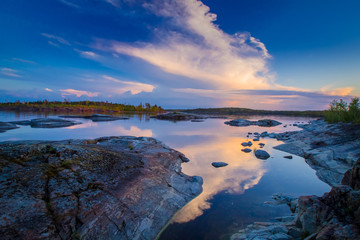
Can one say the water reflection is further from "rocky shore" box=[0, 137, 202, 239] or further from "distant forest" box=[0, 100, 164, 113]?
"distant forest" box=[0, 100, 164, 113]

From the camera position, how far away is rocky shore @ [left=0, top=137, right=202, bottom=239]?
4492 millimetres

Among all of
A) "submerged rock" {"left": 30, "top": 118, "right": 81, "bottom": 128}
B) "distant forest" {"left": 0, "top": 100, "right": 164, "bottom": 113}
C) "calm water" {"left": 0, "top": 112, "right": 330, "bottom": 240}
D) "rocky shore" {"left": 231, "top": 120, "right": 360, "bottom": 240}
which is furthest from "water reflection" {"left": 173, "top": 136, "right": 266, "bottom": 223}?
"distant forest" {"left": 0, "top": 100, "right": 164, "bottom": 113}

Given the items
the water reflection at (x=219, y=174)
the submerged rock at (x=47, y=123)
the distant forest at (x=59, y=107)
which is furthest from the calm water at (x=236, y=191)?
the distant forest at (x=59, y=107)

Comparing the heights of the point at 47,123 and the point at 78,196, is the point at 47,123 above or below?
below

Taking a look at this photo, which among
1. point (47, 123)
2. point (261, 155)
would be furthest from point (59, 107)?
point (261, 155)

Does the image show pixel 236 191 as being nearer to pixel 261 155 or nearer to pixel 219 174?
pixel 219 174

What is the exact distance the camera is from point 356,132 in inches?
625

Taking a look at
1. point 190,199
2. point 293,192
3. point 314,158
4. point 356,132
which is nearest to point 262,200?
point 293,192

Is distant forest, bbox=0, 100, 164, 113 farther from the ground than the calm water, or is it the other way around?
distant forest, bbox=0, 100, 164, 113

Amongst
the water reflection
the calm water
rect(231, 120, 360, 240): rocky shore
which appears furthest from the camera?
the water reflection

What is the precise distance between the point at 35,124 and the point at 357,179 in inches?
1680

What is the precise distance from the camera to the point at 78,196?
5641 mm

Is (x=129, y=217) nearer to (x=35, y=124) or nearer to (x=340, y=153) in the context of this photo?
(x=340, y=153)

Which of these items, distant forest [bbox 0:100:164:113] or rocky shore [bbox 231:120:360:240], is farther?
distant forest [bbox 0:100:164:113]
